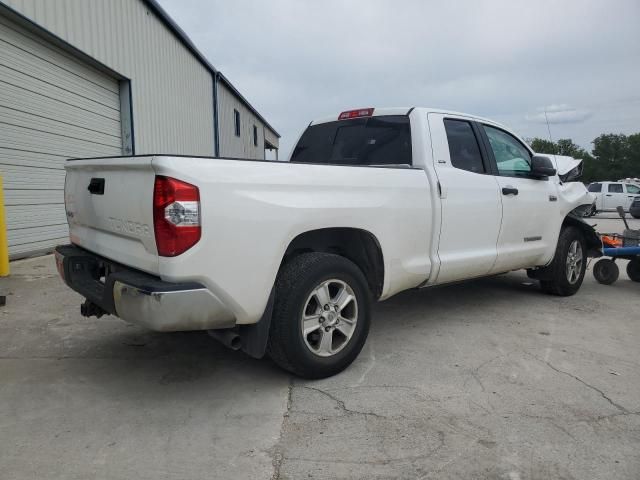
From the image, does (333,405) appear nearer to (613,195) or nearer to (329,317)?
(329,317)

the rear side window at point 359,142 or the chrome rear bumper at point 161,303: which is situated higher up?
the rear side window at point 359,142

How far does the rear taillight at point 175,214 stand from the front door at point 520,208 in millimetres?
3121

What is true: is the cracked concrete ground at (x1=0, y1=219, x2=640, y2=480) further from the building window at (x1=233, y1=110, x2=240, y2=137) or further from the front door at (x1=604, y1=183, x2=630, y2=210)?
the front door at (x1=604, y1=183, x2=630, y2=210)

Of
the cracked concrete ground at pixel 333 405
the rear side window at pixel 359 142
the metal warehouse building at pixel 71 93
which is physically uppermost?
the metal warehouse building at pixel 71 93

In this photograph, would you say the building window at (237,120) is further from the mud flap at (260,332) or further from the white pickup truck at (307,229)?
the mud flap at (260,332)

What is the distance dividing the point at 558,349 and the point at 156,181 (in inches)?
130

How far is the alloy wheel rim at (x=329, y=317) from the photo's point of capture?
10.2 ft

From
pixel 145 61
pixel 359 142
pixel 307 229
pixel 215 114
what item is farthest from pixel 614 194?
pixel 307 229

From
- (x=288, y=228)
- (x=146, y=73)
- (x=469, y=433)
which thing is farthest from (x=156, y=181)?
(x=146, y=73)

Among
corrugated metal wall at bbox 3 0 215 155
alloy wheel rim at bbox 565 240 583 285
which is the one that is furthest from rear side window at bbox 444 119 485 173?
corrugated metal wall at bbox 3 0 215 155

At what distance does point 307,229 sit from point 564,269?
3.77 metres

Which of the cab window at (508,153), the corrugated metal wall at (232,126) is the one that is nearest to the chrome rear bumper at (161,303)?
the cab window at (508,153)

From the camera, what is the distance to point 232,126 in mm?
19281

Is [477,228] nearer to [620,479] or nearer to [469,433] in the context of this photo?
[469,433]
